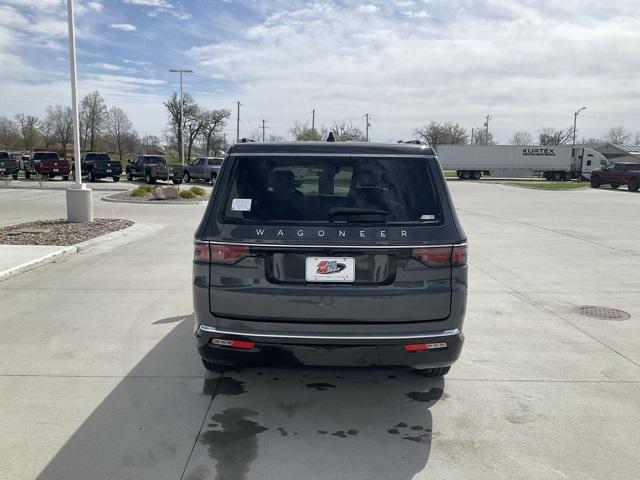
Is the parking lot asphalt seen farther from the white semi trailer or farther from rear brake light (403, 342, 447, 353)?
the white semi trailer

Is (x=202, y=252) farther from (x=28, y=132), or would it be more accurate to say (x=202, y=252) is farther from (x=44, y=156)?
(x=28, y=132)

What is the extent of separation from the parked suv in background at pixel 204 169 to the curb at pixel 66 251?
22737mm

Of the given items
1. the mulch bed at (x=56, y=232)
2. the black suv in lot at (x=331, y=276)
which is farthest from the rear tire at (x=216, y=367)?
the mulch bed at (x=56, y=232)

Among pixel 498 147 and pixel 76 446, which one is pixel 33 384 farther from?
pixel 498 147

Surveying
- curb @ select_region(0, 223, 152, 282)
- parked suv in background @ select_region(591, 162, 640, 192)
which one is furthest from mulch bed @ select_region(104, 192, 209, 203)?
parked suv in background @ select_region(591, 162, 640, 192)

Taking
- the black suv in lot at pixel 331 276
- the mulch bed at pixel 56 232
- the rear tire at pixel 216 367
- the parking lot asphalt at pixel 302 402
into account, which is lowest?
the parking lot asphalt at pixel 302 402

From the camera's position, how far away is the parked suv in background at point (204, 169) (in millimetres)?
35656

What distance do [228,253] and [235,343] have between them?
0.59 metres

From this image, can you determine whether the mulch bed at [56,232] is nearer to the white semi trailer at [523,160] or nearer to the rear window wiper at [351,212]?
the rear window wiper at [351,212]

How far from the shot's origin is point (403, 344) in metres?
3.38

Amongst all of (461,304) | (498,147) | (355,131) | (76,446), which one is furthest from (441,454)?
(355,131)

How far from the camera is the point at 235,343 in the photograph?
346 cm

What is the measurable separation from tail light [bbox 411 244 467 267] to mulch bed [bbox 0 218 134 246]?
867 centimetres

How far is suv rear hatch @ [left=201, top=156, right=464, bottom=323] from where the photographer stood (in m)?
3.35
